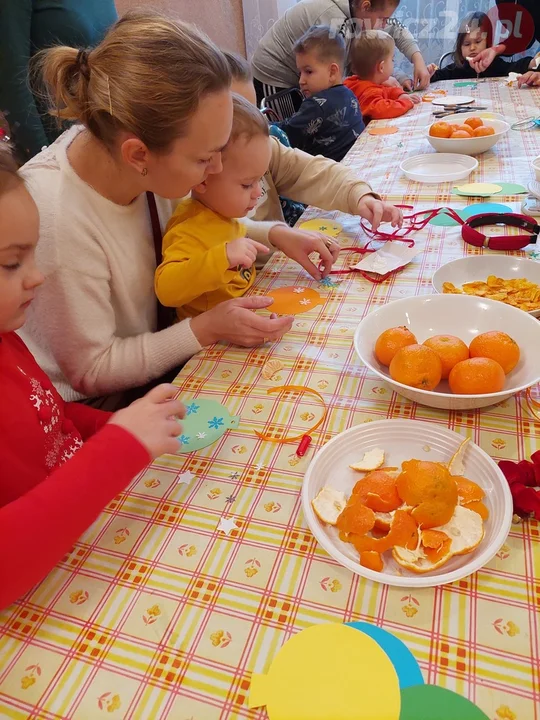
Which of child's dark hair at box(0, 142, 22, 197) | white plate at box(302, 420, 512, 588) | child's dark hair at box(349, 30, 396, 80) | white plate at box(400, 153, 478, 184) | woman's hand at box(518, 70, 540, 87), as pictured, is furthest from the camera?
child's dark hair at box(349, 30, 396, 80)

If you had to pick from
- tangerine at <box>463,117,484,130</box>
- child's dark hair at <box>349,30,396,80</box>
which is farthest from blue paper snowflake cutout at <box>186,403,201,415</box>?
child's dark hair at <box>349,30,396,80</box>

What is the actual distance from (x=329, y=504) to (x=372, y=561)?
0.09m

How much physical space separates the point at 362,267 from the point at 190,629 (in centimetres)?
87

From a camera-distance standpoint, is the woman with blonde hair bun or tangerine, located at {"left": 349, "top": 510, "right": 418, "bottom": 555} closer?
tangerine, located at {"left": 349, "top": 510, "right": 418, "bottom": 555}

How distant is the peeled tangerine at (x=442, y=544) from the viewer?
1.88 feet

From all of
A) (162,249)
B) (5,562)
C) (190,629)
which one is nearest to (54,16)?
(162,249)

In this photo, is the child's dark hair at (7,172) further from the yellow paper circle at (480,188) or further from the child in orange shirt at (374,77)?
the child in orange shirt at (374,77)

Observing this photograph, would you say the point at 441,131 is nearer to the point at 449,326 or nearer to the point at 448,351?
the point at 449,326

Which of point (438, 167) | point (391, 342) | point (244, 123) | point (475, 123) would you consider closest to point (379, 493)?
point (391, 342)

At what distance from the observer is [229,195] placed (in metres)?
1.10

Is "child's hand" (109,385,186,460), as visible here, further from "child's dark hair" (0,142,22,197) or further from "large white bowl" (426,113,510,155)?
"large white bowl" (426,113,510,155)

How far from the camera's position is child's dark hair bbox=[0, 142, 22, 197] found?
680mm

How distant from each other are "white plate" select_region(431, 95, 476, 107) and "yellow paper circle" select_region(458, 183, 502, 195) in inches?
39.0

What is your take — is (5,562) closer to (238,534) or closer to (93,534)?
(93,534)
